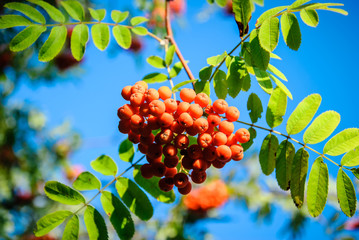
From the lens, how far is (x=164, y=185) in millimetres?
1551

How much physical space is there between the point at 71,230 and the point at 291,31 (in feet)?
5.34

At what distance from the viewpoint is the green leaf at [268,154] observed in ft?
5.12

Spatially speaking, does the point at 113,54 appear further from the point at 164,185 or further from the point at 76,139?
the point at 164,185

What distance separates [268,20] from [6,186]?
457cm

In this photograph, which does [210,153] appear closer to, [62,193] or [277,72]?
[277,72]

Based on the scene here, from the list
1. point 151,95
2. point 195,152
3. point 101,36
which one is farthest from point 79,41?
point 195,152

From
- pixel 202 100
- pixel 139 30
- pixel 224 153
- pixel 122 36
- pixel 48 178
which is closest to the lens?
pixel 224 153

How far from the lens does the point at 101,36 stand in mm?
1896

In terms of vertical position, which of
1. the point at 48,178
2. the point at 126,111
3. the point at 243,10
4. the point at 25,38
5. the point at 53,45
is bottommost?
the point at 48,178

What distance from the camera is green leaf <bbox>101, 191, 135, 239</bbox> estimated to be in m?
1.59

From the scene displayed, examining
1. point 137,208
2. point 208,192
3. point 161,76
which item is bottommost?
point 208,192

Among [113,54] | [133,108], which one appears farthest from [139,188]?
[113,54]

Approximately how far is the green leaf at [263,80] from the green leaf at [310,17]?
1.10 feet

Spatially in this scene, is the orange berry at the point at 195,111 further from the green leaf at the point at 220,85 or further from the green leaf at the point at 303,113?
the green leaf at the point at 303,113
